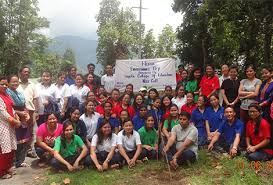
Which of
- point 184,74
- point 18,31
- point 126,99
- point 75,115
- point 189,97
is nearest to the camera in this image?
point 75,115

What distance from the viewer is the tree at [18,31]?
37125 millimetres

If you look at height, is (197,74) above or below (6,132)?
above

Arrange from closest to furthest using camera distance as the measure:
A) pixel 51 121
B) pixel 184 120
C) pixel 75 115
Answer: pixel 184 120, pixel 51 121, pixel 75 115

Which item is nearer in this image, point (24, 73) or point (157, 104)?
point (24, 73)

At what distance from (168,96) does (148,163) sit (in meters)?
2.34

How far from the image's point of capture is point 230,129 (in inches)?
329

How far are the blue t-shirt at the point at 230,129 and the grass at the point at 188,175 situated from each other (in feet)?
1.98

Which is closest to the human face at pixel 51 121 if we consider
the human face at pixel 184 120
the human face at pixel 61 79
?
the human face at pixel 61 79

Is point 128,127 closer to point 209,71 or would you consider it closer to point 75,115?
point 75,115

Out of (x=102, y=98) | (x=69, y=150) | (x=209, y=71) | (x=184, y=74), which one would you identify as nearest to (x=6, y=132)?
(x=69, y=150)

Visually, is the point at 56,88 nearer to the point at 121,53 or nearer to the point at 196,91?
the point at 196,91

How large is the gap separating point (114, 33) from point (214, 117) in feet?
127

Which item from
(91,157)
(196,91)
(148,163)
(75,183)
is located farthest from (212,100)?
Answer: (75,183)

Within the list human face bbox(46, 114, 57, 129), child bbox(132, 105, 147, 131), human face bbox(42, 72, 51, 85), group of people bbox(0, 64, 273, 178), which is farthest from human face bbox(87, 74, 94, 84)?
human face bbox(46, 114, 57, 129)
